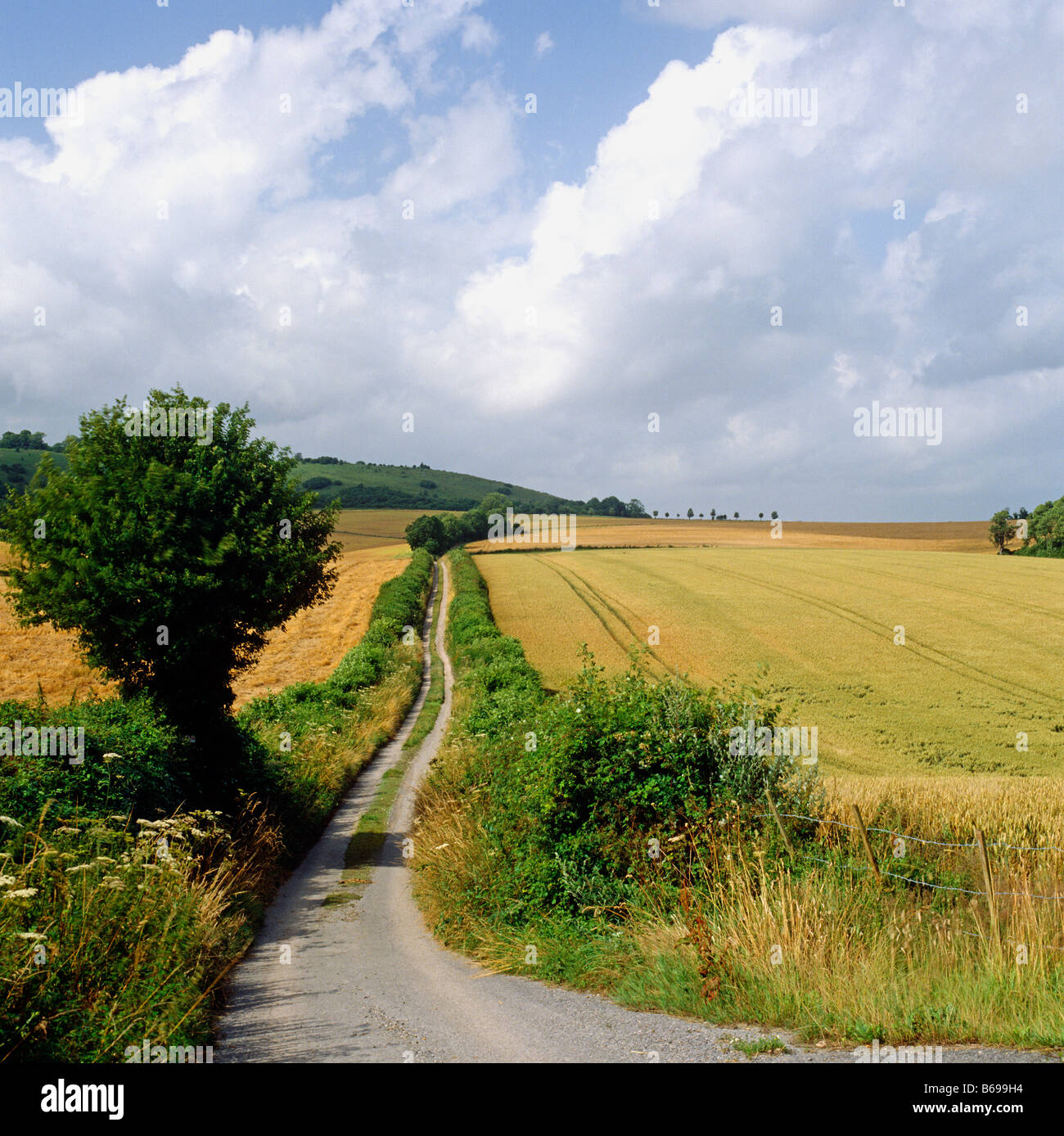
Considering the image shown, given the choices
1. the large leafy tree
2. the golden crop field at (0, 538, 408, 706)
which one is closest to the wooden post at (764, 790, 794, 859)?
the large leafy tree

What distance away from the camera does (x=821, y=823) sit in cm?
962

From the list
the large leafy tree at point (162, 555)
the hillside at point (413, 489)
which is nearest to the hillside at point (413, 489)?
the hillside at point (413, 489)

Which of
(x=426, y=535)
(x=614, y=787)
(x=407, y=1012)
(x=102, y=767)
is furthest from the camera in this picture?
(x=426, y=535)

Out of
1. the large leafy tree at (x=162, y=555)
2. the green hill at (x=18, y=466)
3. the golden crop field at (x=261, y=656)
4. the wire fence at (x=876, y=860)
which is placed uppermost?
the green hill at (x=18, y=466)

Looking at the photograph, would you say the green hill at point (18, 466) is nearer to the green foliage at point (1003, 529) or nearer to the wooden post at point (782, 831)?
the wooden post at point (782, 831)

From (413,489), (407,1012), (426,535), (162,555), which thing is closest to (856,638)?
(162,555)

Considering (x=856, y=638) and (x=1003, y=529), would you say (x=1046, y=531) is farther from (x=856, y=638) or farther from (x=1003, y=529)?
(x=856, y=638)

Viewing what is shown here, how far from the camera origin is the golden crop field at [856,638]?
25500 millimetres

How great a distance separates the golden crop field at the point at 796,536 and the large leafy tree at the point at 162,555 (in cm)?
7097

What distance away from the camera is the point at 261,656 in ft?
137

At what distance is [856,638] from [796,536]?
59036mm

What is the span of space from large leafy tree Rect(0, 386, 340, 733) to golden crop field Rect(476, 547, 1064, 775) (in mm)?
13324

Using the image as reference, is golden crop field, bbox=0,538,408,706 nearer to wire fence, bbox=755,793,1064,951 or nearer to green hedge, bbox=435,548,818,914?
green hedge, bbox=435,548,818,914
